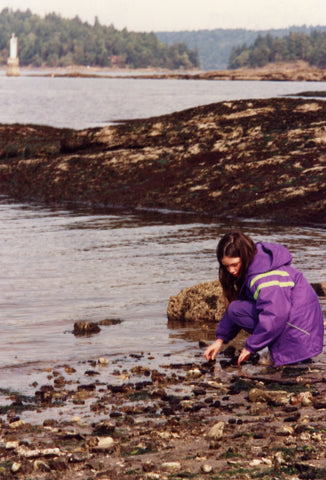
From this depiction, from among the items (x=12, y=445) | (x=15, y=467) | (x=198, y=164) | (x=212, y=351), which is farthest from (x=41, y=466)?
(x=198, y=164)

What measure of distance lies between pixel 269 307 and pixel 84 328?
3.91 metres

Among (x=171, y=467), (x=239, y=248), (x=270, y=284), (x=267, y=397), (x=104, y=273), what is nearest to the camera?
(x=171, y=467)

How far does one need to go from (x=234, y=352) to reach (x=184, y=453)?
3731mm

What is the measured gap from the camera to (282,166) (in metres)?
24.7

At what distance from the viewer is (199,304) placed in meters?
12.1

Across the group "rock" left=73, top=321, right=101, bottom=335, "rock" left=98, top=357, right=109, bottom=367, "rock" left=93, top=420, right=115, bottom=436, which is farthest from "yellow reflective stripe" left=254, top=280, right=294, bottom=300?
"rock" left=73, top=321, right=101, bottom=335

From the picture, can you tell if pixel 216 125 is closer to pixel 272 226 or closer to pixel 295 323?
pixel 272 226

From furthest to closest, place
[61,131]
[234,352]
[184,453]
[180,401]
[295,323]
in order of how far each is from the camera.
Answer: [61,131] < [234,352] < [295,323] < [180,401] < [184,453]

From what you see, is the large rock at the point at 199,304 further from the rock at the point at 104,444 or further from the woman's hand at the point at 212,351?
the rock at the point at 104,444

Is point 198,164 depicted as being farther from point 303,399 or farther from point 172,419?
point 172,419

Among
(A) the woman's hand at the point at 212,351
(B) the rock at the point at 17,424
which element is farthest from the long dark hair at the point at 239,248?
(B) the rock at the point at 17,424

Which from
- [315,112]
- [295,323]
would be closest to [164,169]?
[315,112]

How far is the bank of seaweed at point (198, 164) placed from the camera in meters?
23.2

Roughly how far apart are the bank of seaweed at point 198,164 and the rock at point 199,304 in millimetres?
9572
